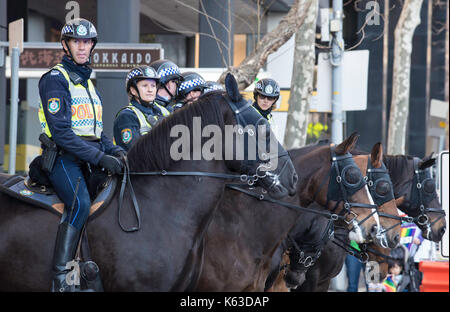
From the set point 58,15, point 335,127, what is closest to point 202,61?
point 335,127

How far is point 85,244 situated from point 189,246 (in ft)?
2.50

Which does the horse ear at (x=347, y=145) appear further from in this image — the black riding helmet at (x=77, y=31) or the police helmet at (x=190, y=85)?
the black riding helmet at (x=77, y=31)

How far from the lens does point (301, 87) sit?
15.2 meters

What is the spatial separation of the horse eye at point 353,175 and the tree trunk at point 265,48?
4.24m

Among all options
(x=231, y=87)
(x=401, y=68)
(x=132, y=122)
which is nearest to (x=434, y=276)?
(x=132, y=122)

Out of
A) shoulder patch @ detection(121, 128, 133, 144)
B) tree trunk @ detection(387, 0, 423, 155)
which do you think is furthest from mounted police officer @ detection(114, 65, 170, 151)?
tree trunk @ detection(387, 0, 423, 155)

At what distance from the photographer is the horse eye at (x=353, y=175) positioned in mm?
7879

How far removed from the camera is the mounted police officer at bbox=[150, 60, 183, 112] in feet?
29.0

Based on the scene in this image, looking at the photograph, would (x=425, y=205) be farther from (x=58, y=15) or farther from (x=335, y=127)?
(x=58, y=15)

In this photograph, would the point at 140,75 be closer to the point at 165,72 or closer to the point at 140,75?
the point at 140,75

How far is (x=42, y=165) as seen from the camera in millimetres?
6340

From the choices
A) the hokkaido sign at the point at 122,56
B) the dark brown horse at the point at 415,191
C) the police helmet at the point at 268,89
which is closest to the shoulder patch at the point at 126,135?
the police helmet at the point at 268,89

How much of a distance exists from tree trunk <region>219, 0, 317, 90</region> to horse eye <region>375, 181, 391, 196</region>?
12.4 feet

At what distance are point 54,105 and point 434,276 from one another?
10.9 metres
